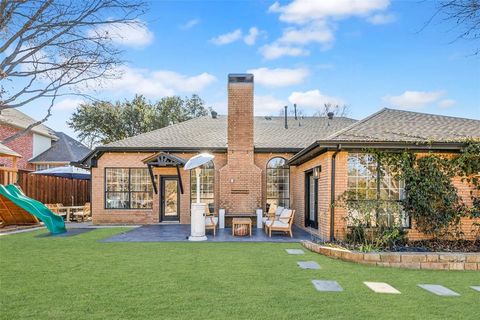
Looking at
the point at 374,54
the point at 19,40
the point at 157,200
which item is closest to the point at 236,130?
the point at 157,200

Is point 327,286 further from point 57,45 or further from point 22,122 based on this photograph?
point 22,122

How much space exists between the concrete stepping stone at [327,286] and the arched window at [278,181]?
31.4ft

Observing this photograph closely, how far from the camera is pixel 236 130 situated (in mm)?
14203

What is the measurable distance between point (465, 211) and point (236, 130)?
8.40 m

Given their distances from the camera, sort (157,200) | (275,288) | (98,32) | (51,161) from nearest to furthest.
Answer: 1. (275,288)
2. (98,32)
3. (157,200)
4. (51,161)

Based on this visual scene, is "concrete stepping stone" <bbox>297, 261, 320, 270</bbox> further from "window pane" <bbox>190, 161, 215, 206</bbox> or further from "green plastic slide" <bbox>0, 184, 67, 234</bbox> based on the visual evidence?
"green plastic slide" <bbox>0, 184, 67, 234</bbox>

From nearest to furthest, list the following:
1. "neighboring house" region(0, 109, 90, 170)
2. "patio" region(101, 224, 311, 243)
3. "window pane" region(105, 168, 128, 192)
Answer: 1. "patio" region(101, 224, 311, 243)
2. "window pane" region(105, 168, 128, 192)
3. "neighboring house" region(0, 109, 90, 170)

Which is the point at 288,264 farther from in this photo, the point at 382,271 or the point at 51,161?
the point at 51,161

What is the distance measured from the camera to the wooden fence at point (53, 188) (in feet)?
53.9

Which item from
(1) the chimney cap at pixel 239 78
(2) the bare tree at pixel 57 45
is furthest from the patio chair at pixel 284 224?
(2) the bare tree at pixel 57 45

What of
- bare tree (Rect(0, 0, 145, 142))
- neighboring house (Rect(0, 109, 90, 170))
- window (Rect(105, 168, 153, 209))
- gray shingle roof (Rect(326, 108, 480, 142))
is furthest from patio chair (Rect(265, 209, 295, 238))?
neighboring house (Rect(0, 109, 90, 170))

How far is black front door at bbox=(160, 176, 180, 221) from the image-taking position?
15352 mm

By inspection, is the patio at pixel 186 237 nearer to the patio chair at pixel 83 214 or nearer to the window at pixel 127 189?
the window at pixel 127 189

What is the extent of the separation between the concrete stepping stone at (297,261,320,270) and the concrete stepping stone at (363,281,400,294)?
4.11ft
